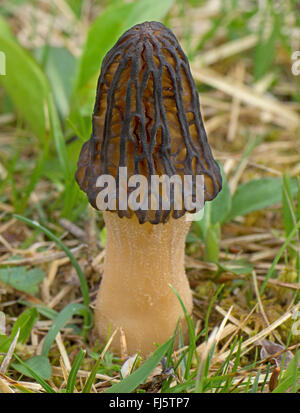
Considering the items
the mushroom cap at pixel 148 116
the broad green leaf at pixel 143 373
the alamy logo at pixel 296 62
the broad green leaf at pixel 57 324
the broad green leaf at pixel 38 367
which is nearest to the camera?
the broad green leaf at pixel 143 373

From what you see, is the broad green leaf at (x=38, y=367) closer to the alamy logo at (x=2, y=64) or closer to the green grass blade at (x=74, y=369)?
the green grass blade at (x=74, y=369)

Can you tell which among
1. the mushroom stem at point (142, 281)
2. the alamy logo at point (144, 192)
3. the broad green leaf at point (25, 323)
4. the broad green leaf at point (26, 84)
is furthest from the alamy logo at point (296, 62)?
the broad green leaf at point (25, 323)

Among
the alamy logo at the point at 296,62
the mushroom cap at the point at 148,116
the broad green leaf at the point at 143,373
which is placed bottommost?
the broad green leaf at the point at 143,373

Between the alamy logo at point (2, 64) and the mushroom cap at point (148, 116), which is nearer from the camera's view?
the mushroom cap at point (148, 116)

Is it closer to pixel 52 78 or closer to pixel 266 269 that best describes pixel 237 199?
pixel 266 269

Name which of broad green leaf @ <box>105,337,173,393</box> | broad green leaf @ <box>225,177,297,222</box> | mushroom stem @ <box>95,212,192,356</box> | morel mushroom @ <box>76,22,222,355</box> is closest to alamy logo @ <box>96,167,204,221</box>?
morel mushroom @ <box>76,22,222,355</box>

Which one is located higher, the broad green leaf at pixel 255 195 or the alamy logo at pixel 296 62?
the alamy logo at pixel 296 62

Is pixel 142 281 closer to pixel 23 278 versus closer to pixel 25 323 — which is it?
pixel 25 323
